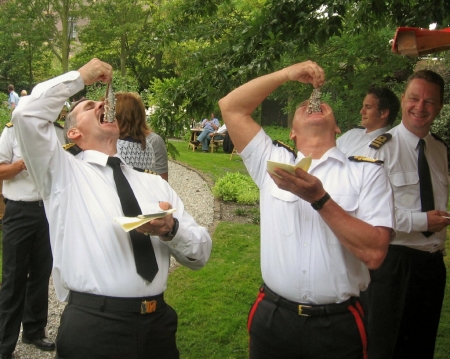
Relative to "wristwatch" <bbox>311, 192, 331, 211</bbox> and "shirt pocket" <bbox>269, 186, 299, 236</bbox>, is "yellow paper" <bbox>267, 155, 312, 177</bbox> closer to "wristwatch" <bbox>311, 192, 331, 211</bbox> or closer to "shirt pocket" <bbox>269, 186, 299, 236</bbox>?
"wristwatch" <bbox>311, 192, 331, 211</bbox>

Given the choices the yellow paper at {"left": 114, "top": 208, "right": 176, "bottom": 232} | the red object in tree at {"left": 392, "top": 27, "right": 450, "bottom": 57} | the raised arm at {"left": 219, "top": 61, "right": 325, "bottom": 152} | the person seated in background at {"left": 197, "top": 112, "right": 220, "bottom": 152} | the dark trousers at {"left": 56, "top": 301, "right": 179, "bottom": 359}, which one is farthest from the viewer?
the person seated in background at {"left": 197, "top": 112, "right": 220, "bottom": 152}

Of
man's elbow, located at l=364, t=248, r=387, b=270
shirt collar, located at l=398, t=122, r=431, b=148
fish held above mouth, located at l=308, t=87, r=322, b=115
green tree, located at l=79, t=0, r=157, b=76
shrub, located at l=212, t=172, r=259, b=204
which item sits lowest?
shrub, located at l=212, t=172, r=259, b=204

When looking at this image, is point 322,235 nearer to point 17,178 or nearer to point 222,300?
point 17,178

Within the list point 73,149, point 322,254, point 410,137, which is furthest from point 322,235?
point 410,137

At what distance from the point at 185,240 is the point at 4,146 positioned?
245cm

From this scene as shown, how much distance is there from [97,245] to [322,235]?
1.01 meters

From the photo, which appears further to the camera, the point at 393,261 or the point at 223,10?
the point at 223,10

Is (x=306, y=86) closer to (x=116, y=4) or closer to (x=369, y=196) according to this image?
(x=369, y=196)

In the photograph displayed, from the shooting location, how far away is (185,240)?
261cm

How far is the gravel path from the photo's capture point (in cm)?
467

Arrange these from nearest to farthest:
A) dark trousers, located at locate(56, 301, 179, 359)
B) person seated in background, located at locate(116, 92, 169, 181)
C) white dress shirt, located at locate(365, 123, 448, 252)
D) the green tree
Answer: dark trousers, located at locate(56, 301, 179, 359) → white dress shirt, located at locate(365, 123, 448, 252) → person seated in background, located at locate(116, 92, 169, 181) → the green tree

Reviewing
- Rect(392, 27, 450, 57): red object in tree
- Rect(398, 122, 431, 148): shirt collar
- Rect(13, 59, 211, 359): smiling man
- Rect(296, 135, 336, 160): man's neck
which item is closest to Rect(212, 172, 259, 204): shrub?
Rect(398, 122, 431, 148): shirt collar

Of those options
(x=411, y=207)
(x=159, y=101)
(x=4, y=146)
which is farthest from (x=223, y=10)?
(x=411, y=207)

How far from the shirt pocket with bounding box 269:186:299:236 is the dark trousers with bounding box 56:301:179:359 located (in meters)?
0.74
